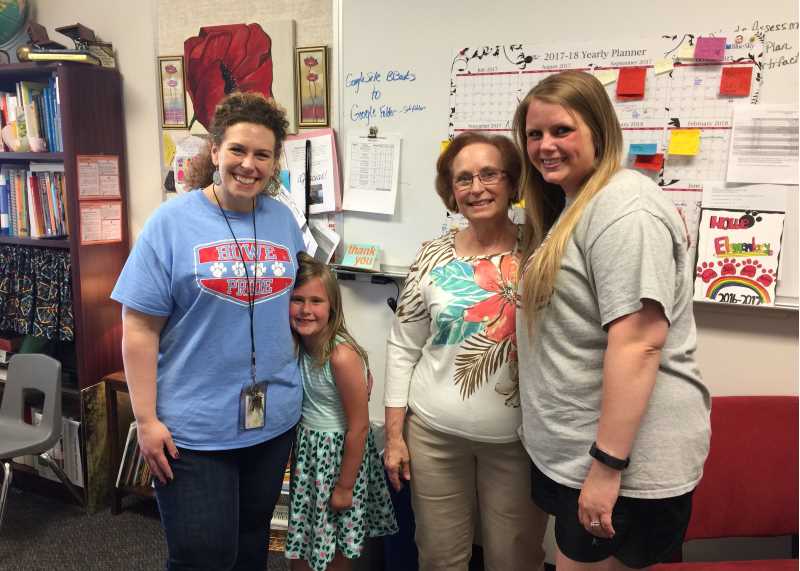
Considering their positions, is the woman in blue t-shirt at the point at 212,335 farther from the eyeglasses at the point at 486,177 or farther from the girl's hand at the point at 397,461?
the eyeglasses at the point at 486,177

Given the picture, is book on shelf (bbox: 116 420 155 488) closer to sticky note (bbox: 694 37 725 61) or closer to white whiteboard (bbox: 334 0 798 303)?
white whiteboard (bbox: 334 0 798 303)

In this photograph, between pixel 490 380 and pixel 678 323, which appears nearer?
pixel 678 323

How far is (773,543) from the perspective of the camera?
1766 millimetres

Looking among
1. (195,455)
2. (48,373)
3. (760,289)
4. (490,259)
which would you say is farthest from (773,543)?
(48,373)

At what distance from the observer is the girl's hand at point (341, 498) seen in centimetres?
149

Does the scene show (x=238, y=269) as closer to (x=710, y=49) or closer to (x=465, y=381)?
(x=465, y=381)

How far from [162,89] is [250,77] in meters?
0.43

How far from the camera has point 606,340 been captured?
3.35 feet

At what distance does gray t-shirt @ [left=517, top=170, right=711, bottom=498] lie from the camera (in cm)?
94

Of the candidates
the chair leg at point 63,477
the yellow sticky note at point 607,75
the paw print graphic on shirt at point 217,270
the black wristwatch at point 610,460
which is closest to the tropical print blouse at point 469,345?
the black wristwatch at point 610,460

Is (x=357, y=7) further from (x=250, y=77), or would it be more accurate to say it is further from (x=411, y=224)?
(x=411, y=224)

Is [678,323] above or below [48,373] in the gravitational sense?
above

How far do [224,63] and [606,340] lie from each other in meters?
1.85

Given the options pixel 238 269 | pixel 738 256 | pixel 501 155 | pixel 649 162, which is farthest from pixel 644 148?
pixel 238 269
